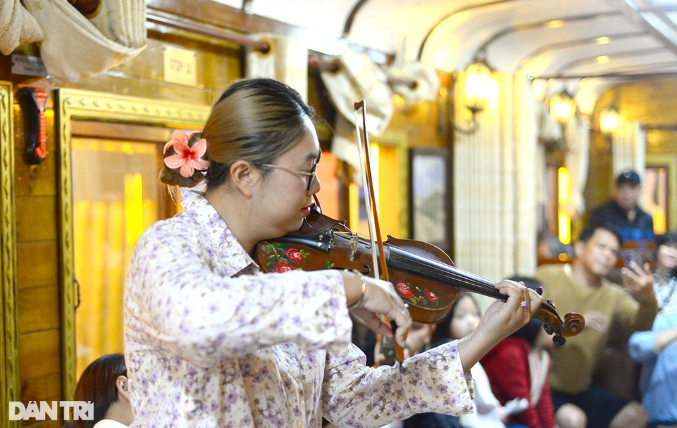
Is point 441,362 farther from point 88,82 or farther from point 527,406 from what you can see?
point 88,82

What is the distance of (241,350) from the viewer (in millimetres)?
1029

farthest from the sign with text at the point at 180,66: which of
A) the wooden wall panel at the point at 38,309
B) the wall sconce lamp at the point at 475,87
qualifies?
the wall sconce lamp at the point at 475,87

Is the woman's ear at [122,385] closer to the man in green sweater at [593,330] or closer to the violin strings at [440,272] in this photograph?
the violin strings at [440,272]

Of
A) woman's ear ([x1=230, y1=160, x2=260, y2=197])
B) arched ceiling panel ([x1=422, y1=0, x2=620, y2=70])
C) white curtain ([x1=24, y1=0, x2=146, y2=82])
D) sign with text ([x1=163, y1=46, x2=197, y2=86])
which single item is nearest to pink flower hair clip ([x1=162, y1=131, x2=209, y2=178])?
woman's ear ([x1=230, y1=160, x2=260, y2=197])

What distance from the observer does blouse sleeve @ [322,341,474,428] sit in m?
1.49

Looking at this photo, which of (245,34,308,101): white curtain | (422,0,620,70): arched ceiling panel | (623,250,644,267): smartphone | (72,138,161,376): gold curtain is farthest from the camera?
(422,0,620,70): arched ceiling panel

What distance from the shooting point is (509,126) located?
6391 millimetres

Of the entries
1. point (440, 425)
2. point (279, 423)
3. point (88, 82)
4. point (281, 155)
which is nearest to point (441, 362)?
point (279, 423)

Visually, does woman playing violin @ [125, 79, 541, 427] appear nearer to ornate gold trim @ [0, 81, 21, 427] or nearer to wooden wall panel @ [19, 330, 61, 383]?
ornate gold trim @ [0, 81, 21, 427]

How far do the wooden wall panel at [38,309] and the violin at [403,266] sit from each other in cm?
193

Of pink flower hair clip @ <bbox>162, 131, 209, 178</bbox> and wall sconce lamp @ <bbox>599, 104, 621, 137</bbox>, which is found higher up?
wall sconce lamp @ <bbox>599, 104, 621, 137</bbox>

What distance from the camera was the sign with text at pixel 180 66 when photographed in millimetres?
3637

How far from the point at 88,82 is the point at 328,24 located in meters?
2.24

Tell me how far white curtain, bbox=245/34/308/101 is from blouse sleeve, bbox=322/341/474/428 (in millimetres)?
2681
